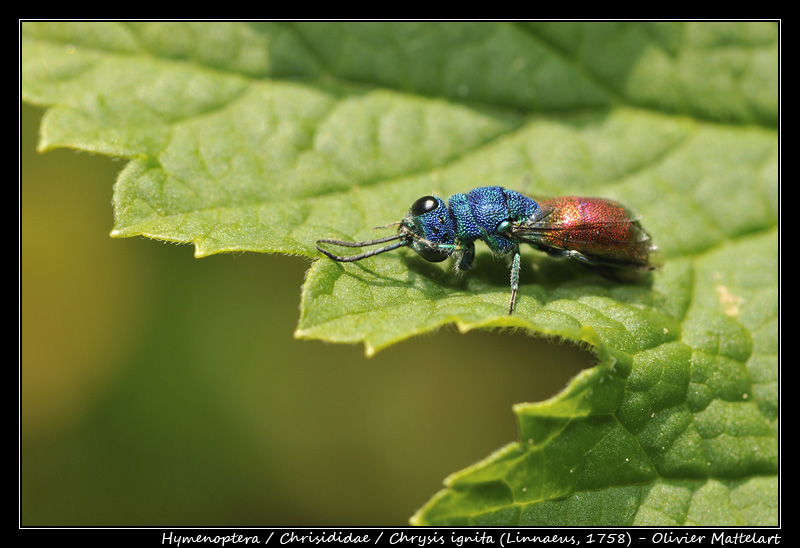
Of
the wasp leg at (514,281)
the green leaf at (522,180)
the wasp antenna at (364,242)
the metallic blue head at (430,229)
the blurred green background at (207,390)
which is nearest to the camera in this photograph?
the green leaf at (522,180)

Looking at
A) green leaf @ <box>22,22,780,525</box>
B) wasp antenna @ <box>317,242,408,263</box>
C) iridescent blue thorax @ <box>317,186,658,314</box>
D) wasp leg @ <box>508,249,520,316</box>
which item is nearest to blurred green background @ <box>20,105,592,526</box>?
green leaf @ <box>22,22,780,525</box>

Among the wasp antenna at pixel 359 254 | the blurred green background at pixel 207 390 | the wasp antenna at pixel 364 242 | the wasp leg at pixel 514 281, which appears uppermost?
the wasp antenna at pixel 364 242

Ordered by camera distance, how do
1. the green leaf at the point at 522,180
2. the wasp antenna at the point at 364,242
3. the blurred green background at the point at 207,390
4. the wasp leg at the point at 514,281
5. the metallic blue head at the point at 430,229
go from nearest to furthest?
the green leaf at the point at 522,180 < the wasp leg at the point at 514,281 < the wasp antenna at the point at 364,242 < the metallic blue head at the point at 430,229 < the blurred green background at the point at 207,390

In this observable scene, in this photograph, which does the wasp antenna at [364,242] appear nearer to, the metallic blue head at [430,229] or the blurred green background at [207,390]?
the metallic blue head at [430,229]

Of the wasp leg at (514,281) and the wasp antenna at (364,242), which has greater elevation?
the wasp antenna at (364,242)

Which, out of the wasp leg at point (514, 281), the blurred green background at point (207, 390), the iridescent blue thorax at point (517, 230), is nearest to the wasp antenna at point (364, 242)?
the iridescent blue thorax at point (517, 230)

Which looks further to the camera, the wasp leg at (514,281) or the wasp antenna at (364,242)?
the wasp antenna at (364,242)


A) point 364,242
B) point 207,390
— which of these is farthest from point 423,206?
point 207,390
